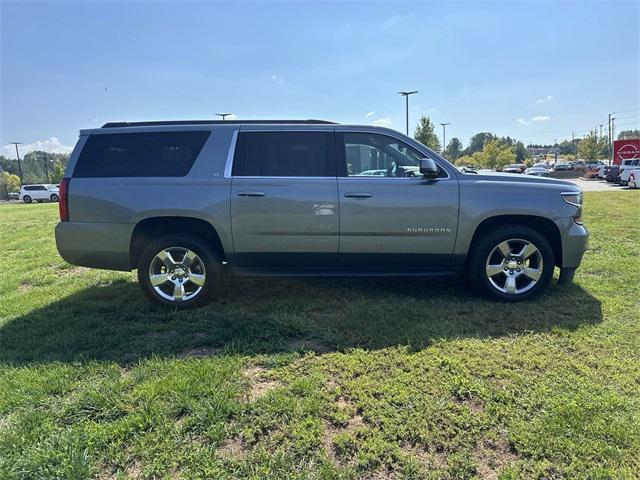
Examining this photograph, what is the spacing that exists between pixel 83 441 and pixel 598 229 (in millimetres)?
9414

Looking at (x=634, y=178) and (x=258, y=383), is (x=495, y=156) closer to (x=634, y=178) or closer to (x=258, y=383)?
(x=634, y=178)

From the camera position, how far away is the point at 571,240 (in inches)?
177

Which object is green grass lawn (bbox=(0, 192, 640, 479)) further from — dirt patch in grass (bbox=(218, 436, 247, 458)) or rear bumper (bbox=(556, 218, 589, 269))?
rear bumper (bbox=(556, 218, 589, 269))

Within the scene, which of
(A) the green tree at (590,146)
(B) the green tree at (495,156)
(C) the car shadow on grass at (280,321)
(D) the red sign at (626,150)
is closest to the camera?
(C) the car shadow on grass at (280,321)

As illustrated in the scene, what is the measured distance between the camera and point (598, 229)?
8625 mm

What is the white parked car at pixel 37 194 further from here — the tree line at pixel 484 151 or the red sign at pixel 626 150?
the red sign at pixel 626 150

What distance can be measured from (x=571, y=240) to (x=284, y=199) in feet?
9.95

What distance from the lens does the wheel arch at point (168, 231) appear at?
454 cm

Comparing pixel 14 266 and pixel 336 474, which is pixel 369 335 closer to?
pixel 336 474

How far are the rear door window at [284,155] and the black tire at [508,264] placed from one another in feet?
5.81

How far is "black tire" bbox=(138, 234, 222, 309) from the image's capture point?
444cm

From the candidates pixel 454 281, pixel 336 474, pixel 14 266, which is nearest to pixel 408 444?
pixel 336 474

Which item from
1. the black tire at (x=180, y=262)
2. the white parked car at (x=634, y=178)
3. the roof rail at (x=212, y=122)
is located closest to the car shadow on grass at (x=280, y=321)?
the black tire at (x=180, y=262)

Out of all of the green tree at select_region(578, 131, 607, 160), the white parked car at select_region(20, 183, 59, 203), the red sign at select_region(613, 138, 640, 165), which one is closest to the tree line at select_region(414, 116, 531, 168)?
the green tree at select_region(578, 131, 607, 160)
